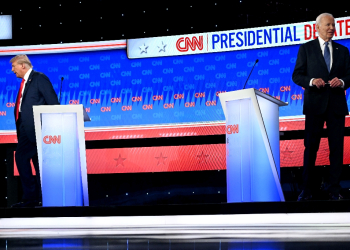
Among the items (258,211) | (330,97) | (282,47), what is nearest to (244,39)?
(282,47)

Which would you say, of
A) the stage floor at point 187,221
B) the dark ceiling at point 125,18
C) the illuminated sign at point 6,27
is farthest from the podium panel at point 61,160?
the illuminated sign at point 6,27

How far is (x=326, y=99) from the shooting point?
311cm

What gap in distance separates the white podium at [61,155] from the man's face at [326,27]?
178cm

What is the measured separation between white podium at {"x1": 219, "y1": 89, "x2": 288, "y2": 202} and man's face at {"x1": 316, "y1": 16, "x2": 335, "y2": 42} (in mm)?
618

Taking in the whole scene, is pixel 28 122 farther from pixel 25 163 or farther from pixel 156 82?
pixel 156 82

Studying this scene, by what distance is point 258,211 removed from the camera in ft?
9.44

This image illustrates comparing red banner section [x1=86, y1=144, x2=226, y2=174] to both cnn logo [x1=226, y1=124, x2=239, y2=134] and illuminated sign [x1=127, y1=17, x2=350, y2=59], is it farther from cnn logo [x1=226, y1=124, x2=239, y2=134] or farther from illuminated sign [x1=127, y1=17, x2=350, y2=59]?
cnn logo [x1=226, y1=124, x2=239, y2=134]

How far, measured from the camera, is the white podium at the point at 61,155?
3268mm

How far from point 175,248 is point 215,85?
351cm

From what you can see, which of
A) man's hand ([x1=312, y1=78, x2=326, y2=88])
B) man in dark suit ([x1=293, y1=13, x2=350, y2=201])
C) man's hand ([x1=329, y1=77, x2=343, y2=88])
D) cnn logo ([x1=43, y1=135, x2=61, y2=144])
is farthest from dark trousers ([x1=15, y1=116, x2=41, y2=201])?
man's hand ([x1=329, y1=77, x2=343, y2=88])

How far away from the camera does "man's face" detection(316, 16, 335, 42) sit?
3123mm

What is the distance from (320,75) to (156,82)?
2.76 meters

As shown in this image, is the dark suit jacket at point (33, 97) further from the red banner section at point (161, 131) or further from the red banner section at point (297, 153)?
the red banner section at point (297, 153)

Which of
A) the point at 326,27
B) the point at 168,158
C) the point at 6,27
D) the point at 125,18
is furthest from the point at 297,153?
the point at 6,27
